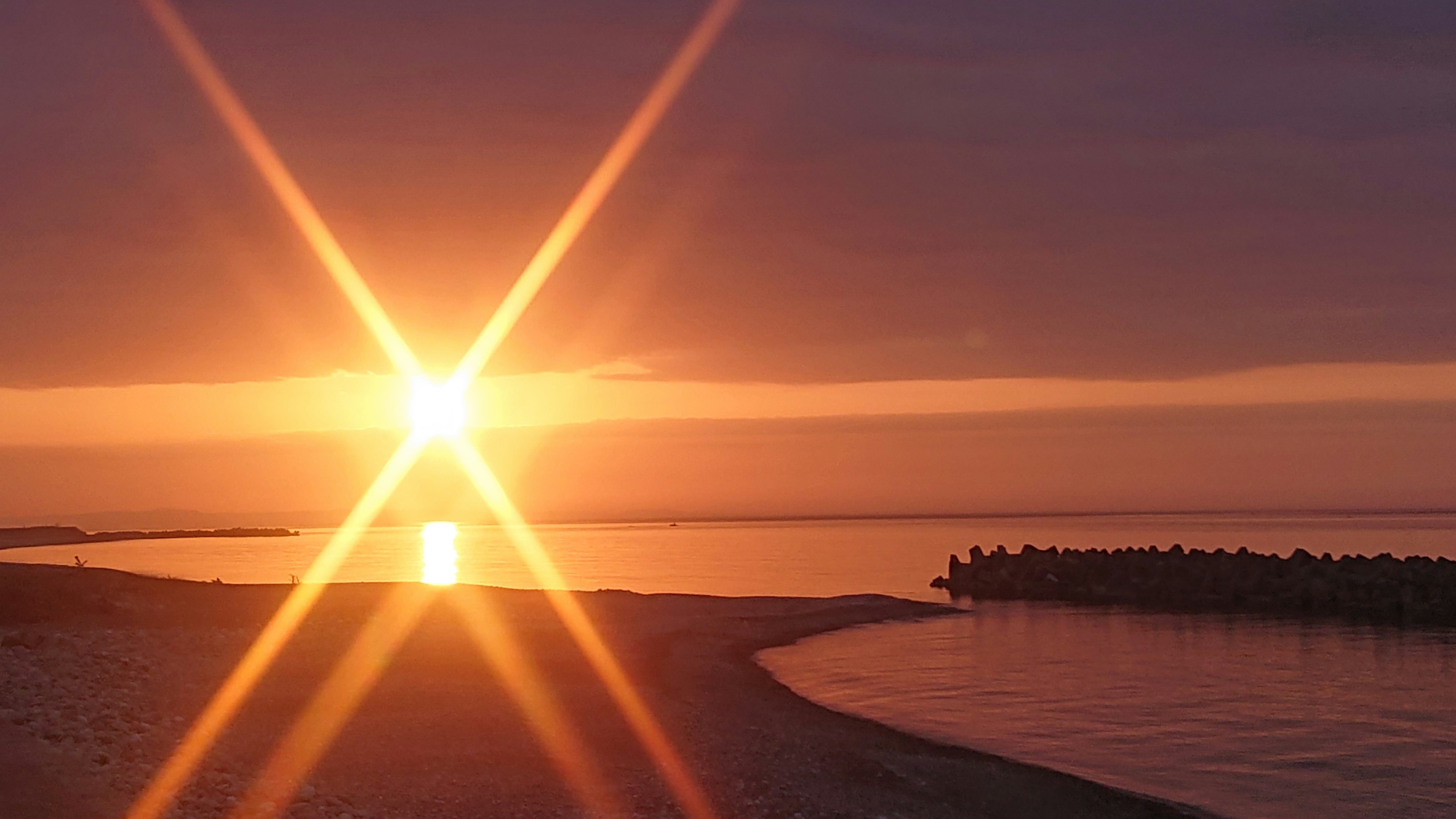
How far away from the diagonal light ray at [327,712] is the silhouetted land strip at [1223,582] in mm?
42205

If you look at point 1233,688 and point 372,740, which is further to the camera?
point 1233,688

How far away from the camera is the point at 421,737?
19.2 m

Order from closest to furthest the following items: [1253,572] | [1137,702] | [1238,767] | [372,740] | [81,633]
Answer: [372,740]
[1238,767]
[81,633]
[1137,702]
[1253,572]

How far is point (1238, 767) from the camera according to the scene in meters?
22.6

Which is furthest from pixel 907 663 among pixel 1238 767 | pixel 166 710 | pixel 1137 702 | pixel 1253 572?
pixel 1253 572

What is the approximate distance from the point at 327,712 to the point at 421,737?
7.81 feet

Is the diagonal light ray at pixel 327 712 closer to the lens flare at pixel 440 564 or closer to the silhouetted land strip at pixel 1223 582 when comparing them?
the lens flare at pixel 440 564

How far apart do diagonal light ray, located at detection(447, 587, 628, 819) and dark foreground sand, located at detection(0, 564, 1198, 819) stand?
30 centimetres

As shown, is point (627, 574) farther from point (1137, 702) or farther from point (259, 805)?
point (259, 805)

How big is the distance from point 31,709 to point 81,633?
933 centimetres

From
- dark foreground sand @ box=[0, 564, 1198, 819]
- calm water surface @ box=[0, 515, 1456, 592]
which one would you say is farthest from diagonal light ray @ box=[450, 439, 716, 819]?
calm water surface @ box=[0, 515, 1456, 592]

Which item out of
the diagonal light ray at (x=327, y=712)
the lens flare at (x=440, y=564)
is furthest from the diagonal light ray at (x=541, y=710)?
the lens flare at (x=440, y=564)

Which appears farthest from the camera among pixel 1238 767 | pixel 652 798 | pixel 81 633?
pixel 81 633

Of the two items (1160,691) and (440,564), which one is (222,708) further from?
(440,564)
